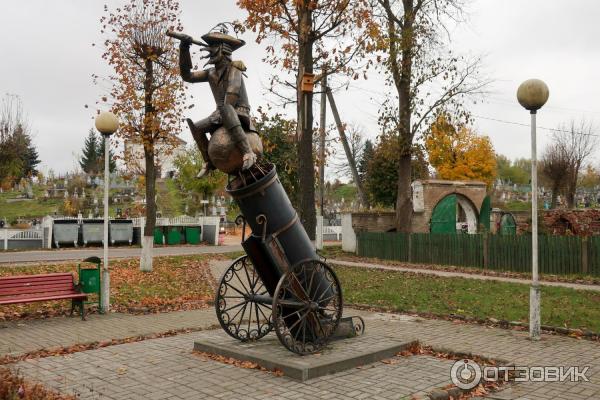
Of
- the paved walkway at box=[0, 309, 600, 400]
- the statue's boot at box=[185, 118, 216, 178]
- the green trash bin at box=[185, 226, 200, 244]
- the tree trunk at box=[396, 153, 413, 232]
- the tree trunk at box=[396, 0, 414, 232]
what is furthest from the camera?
the green trash bin at box=[185, 226, 200, 244]

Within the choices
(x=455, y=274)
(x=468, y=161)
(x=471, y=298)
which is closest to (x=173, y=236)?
(x=455, y=274)

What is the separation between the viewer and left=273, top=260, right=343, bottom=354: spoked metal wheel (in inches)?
253

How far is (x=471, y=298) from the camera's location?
40.0 ft

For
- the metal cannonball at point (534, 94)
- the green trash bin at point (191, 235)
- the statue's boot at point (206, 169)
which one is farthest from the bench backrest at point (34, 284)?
the green trash bin at point (191, 235)

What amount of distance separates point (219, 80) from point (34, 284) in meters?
5.47

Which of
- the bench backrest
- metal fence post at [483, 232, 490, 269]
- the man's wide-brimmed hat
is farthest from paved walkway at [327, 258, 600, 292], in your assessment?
the man's wide-brimmed hat

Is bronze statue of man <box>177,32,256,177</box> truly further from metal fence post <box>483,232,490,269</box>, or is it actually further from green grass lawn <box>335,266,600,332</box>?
metal fence post <box>483,232,490,269</box>

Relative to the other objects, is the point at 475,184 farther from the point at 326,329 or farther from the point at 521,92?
the point at 326,329

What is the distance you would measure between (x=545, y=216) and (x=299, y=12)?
A: 53.6ft

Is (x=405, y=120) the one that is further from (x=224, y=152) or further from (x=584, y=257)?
(x=224, y=152)

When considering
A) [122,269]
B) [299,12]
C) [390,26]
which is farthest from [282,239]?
[390,26]

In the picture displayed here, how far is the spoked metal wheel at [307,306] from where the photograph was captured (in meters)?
6.42

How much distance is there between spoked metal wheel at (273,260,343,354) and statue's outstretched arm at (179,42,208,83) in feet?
8.36

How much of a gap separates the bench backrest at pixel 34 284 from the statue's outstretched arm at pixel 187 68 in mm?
5177
